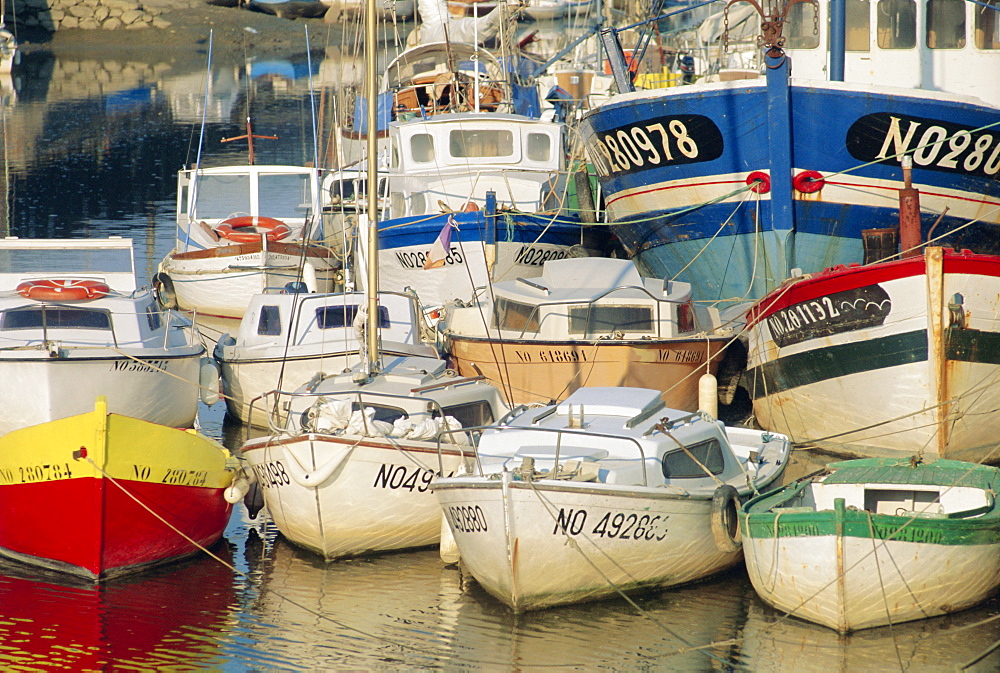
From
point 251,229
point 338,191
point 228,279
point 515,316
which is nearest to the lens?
point 515,316

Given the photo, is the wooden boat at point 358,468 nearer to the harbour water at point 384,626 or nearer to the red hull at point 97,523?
the harbour water at point 384,626

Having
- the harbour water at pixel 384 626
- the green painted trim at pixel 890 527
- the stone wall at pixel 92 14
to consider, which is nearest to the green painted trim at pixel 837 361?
the harbour water at pixel 384 626

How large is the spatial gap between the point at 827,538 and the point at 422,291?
14233mm

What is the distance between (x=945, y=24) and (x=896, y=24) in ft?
2.79

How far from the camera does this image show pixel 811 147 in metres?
19.0

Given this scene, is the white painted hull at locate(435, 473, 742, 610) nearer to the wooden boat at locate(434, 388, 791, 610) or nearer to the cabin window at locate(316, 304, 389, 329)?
the wooden boat at locate(434, 388, 791, 610)

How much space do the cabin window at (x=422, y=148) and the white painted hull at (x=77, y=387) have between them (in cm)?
1078

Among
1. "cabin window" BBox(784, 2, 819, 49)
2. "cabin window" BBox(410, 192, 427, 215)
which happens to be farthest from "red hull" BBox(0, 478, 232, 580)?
"cabin window" BBox(784, 2, 819, 49)

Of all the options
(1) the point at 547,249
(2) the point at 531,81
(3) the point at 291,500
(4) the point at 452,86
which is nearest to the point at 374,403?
(3) the point at 291,500

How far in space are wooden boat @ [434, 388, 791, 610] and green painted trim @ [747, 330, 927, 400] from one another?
11.5 ft

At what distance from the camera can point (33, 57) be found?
83.2 metres

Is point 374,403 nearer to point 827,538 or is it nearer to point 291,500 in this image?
point 291,500

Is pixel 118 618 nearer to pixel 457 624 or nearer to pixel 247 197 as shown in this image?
pixel 457 624

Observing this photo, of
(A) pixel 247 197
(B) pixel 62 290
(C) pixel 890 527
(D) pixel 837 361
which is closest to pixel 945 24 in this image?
(D) pixel 837 361
